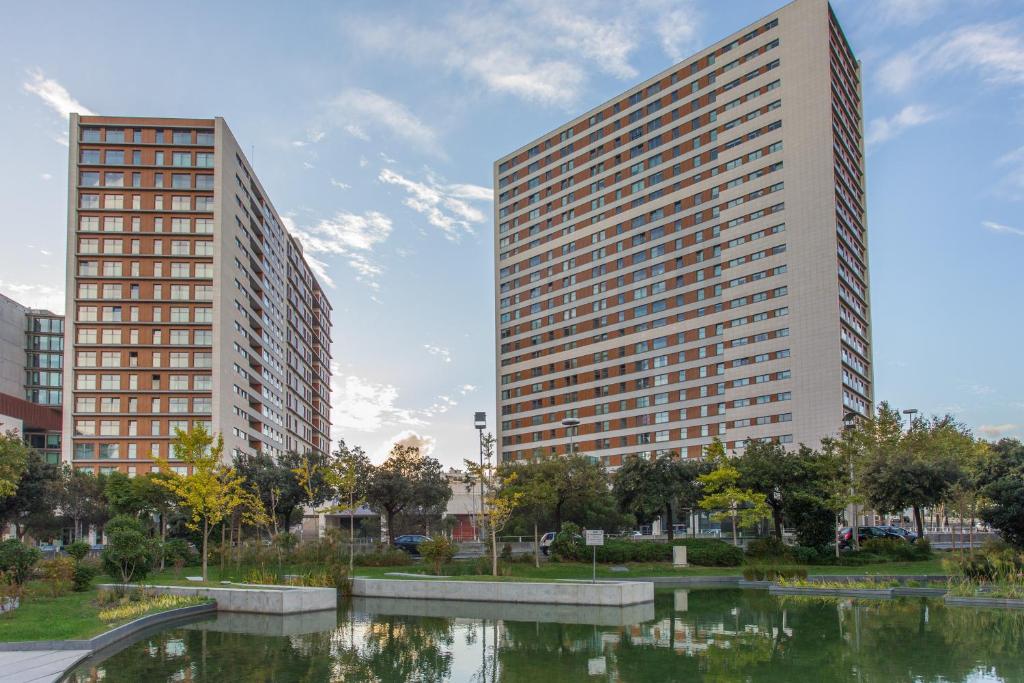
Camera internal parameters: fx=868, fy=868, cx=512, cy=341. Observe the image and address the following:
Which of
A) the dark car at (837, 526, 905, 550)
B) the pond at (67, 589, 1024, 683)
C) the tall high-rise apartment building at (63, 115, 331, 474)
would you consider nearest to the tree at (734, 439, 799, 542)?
the dark car at (837, 526, 905, 550)

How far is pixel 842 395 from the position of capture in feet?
260

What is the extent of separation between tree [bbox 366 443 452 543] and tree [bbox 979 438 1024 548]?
33.5 metres

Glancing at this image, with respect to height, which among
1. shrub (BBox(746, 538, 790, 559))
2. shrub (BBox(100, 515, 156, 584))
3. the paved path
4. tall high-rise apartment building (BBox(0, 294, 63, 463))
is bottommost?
shrub (BBox(746, 538, 790, 559))

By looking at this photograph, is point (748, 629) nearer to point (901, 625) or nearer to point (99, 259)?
point (901, 625)

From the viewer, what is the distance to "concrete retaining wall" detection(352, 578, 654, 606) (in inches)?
1174

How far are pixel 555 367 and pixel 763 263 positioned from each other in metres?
33.7

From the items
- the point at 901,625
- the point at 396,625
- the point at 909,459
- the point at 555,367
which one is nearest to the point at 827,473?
the point at 909,459

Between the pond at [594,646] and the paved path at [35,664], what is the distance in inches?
16.3

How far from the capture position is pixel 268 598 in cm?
2839

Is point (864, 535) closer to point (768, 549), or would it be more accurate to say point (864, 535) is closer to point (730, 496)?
point (768, 549)

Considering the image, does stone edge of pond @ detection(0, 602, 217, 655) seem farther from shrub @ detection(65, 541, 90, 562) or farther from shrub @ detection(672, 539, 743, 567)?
shrub @ detection(672, 539, 743, 567)

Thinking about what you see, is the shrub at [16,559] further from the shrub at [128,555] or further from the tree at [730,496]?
the tree at [730,496]

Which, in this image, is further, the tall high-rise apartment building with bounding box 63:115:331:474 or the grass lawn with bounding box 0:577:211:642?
the tall high-rise apartment building with bounding box 63:115:331:474

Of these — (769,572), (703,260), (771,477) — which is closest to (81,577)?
(769,572)
